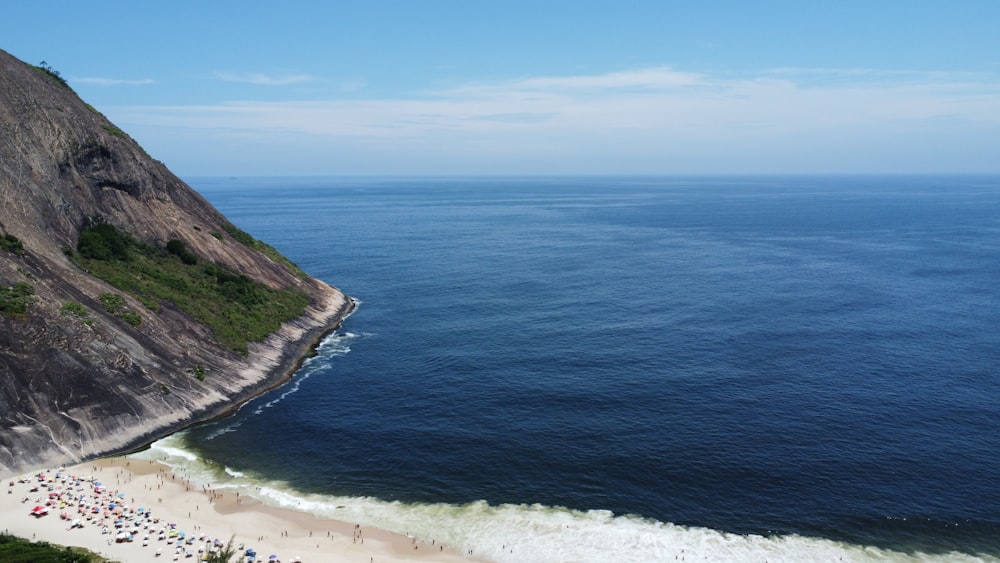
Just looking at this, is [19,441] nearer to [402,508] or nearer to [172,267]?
[402,508]

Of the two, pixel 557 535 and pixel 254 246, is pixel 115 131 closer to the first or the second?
pixel 254 246

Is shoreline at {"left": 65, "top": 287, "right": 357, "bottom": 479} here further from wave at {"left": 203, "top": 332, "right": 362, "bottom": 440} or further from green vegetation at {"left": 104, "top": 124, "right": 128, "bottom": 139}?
A: green vegetation at {"left": 104, "top": 124, "right": 128, "bottom": 139}

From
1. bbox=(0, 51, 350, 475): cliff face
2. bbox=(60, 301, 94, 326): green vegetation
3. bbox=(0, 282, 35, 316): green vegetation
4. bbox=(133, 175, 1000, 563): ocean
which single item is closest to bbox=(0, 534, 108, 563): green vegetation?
bbox=(0, 51, 350, 475): cliff face

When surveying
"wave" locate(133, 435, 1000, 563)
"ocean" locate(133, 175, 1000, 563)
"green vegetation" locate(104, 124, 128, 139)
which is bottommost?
"wave" locate(133, 435, 1000, 563)

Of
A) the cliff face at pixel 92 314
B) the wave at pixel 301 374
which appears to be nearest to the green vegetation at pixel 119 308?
the cliff face at pixel 92 314

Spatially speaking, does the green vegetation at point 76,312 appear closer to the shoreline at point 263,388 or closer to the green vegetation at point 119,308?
the green vegetation at point 119,308

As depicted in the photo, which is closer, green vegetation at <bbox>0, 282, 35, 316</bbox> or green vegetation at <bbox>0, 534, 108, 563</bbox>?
green vegetation at <bbox>0, 534, 108, 563</bbox>

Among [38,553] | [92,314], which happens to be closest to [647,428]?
[38,553]
